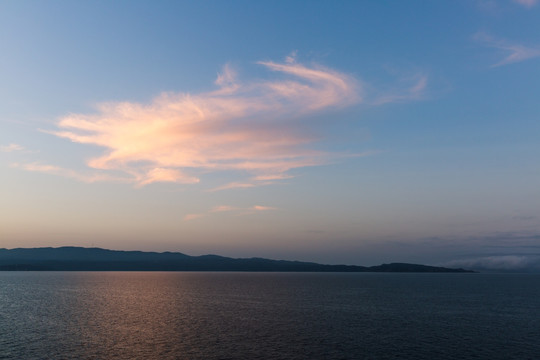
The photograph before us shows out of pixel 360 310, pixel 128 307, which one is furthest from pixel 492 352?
pixel 128 307

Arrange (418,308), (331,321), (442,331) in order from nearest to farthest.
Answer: (442,331), (331,321), (418,308)

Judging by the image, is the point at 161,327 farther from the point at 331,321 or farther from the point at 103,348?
the point at 331,321

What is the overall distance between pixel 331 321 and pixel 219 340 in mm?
36824

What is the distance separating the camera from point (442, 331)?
306ft

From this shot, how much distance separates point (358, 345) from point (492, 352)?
24.0m

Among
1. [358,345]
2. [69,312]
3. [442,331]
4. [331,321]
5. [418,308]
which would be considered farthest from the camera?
[418,308]

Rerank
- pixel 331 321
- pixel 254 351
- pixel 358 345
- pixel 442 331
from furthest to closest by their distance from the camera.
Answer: pixel 331 321, pixel 442 331, pixel 358 345, pixel 254 351

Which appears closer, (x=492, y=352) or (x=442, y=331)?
(x=492, y=352)

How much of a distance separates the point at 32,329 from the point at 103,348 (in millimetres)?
30520

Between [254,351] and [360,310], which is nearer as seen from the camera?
[254,351]

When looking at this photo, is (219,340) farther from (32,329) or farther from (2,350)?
(32,329)

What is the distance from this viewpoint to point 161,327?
9919cm

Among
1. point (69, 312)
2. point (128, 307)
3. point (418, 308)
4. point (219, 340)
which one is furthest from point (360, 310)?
point (69, 312)

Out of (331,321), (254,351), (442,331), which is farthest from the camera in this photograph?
(331,321)
